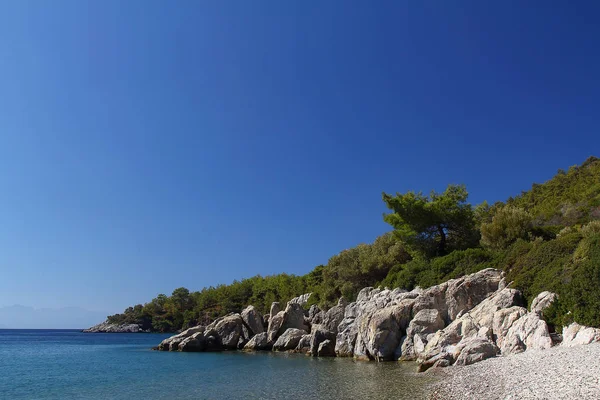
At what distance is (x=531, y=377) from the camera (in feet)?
56.3

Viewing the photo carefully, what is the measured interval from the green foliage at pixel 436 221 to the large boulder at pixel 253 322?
878 inches

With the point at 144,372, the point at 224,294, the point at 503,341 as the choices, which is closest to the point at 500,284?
the point at 503,341

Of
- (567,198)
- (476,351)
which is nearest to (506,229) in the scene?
(476,351)

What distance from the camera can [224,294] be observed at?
121 meters

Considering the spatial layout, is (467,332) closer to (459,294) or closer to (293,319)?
(459,294)

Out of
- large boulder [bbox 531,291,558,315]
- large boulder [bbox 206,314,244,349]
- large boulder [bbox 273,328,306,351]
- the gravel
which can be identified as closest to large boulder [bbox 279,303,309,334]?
large boulder [bbox 273,328,306,351]

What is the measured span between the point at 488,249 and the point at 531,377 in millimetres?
28355

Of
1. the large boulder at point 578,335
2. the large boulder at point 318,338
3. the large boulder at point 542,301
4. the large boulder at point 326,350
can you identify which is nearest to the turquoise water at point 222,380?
the large boulder at point 326,350

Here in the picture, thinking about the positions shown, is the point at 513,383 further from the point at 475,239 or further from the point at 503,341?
the point at 475,239

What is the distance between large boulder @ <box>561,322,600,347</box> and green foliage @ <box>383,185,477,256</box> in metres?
28.3

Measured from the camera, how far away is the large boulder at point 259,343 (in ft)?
173

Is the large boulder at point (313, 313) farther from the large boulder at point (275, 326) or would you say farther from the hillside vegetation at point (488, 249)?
the large boulder at point (275, 326)

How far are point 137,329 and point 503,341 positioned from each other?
150904 mm

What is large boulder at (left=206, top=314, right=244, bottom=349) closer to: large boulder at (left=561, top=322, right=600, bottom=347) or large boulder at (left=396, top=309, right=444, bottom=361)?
large boulder at (left=396, top=309, right=444, bottom=361)
